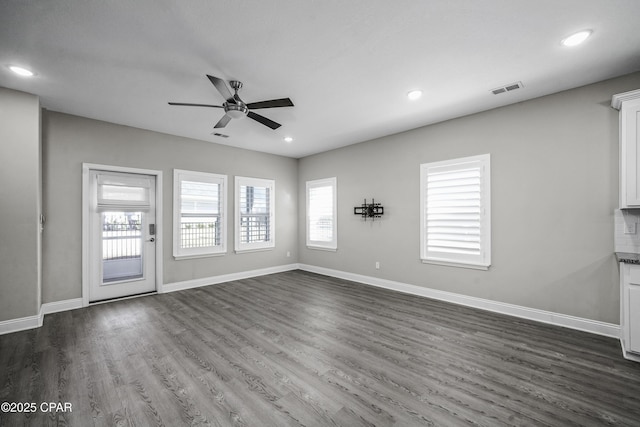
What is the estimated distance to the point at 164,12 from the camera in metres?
2.08

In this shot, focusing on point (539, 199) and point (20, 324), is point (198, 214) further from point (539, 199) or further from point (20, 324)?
point (539, 199)

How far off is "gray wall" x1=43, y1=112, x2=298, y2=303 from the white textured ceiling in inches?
20.7

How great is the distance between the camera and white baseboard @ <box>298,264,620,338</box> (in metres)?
3.11

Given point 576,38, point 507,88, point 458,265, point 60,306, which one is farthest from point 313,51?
point 60,306

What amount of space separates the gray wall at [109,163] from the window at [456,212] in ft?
12.1

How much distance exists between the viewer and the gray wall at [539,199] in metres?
3.12

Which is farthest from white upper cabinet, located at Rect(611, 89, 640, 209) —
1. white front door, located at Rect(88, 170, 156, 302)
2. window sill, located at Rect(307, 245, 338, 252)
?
white front door, located at Rect(88, 170, 156, 302)


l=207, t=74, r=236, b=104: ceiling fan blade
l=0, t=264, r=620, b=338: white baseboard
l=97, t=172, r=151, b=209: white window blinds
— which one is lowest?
l=0, t=264, r=620, b=338: white baseboard

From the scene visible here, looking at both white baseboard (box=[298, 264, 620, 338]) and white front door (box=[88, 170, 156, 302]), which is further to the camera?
white front door (box=[88, 170, 156, 302])

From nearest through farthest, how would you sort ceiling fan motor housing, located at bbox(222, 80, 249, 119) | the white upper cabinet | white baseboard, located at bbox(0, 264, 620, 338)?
the white upper cabinet → ceiling fan motor housing, located at bbox(222, 80, 249, 119) → white baseboard, located at bbox(0, 264, 620, 338)

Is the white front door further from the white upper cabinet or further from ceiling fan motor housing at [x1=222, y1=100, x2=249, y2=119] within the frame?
the white upper cabinet

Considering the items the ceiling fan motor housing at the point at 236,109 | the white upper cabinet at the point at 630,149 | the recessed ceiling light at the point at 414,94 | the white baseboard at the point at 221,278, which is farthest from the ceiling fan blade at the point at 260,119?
the white upper cabinet at the point at 630,149

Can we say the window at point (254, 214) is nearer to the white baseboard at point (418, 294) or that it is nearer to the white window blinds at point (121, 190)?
the white baseboard at point (418, 294)

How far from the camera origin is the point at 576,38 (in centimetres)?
238
